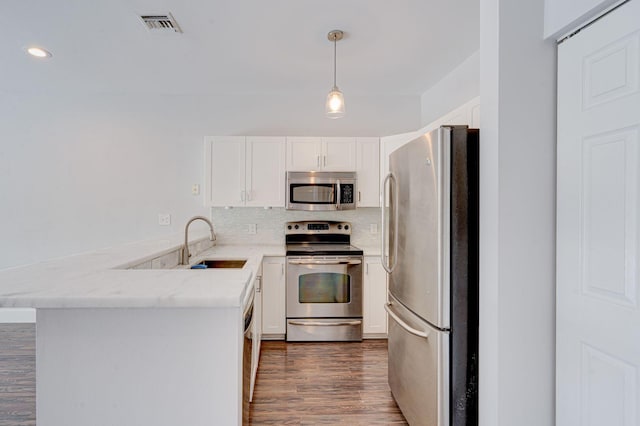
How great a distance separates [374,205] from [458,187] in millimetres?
2034

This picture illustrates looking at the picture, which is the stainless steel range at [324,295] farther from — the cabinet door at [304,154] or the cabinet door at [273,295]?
the cabinet door at [304,154]

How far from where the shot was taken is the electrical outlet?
3.92m

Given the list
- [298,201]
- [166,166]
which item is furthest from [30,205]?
[298,201]

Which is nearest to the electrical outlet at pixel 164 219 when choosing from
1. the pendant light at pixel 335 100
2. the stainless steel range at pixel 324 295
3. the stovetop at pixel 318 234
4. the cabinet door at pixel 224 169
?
the cabinet door at pixel 224 169

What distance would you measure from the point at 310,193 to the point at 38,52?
261 cm

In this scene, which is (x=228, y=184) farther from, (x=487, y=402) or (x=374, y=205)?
(x=487, y=402)

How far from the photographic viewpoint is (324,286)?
3355 millimetres

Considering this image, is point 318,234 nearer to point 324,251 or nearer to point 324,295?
point 324,251

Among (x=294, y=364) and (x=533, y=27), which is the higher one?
(x=533, y=27)

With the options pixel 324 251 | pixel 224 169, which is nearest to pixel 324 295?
pixel 324 251
